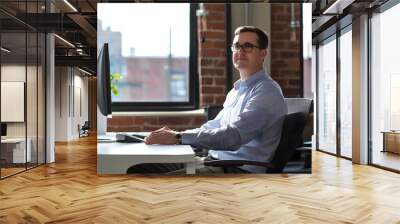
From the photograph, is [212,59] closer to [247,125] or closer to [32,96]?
[247,125]

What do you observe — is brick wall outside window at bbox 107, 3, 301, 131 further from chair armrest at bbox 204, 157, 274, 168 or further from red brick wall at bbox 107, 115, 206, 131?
chair armrest at bbox 204, 157, 274, 168

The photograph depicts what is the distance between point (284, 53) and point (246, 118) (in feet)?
2.30

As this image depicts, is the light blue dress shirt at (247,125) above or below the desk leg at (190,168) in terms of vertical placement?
above

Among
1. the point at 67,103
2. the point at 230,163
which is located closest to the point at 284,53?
the point at 230,163

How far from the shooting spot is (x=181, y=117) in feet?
13.2

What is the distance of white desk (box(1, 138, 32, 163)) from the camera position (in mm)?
6016

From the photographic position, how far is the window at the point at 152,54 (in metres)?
3.99

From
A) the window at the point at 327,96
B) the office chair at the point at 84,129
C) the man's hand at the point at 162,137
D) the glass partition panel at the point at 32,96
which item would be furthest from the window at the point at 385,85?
the office chair at the point at 84,129

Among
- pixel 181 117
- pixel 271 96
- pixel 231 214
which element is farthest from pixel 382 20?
pixel 231 214

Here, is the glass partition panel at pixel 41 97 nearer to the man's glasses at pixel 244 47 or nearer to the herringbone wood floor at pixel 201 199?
the herringbone wood floor at pixel 201 199

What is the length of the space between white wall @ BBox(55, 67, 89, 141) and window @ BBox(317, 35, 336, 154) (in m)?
8.22

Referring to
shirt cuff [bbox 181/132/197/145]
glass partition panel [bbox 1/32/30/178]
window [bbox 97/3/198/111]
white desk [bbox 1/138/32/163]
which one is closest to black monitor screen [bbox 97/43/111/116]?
window [bbox 97/3/198/111]

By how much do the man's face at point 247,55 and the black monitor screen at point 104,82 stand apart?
1.13m

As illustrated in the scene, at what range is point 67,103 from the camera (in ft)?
47.9
